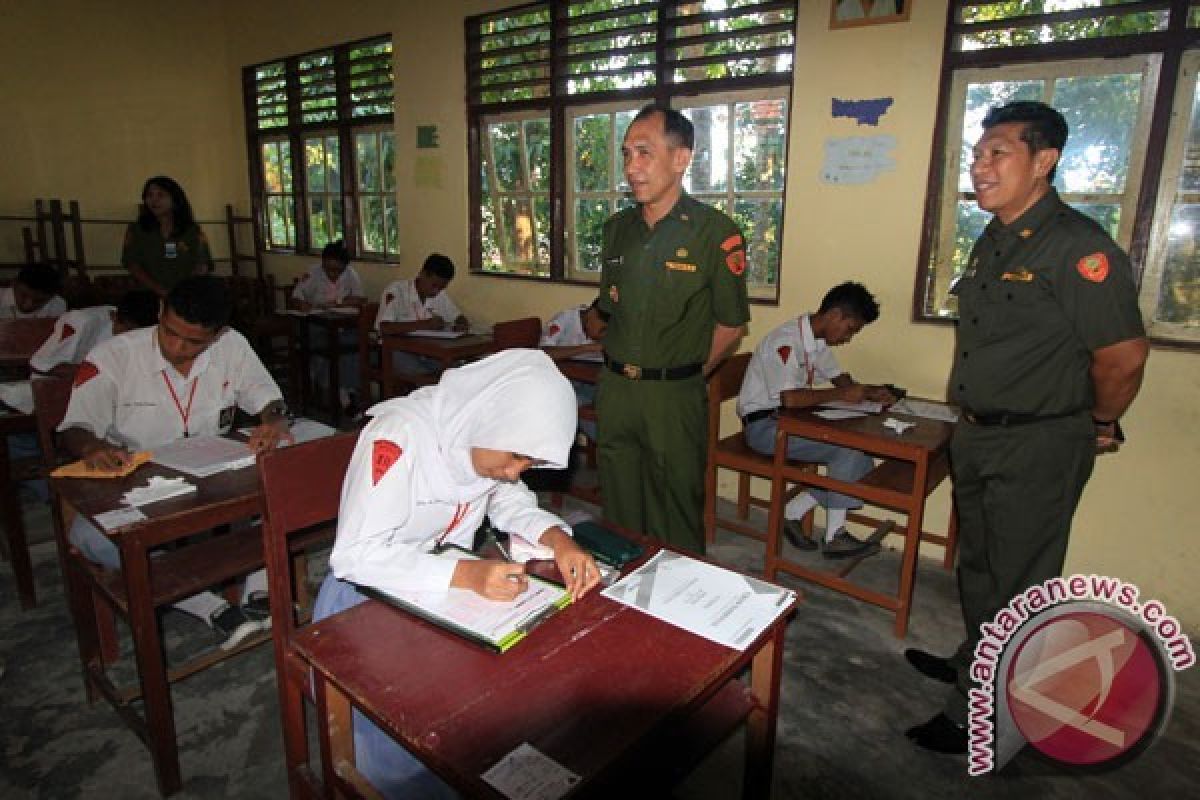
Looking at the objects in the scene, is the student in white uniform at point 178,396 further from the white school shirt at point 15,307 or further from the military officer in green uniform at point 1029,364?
the white school shirt at point 15,307

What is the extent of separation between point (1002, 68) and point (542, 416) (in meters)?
2.54

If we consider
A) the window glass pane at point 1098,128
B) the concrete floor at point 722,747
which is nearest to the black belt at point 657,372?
the concrete floor at point 722,747

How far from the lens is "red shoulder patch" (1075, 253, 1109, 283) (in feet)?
5.39

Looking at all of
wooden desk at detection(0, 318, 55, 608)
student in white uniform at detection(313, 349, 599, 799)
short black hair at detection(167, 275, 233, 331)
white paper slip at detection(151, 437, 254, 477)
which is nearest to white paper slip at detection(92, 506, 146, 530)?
white paper slip at detection(151, 437, 254, 477)

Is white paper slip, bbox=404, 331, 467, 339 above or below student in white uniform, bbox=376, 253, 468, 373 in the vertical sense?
below

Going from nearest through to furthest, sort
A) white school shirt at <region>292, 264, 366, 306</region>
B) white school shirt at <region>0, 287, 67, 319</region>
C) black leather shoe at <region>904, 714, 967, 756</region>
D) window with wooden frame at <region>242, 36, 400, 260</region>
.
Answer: black leather shoe at <region>904, 714, 967, 756</region>
white school shirt at <region>0, 287, 67, 319</region>
window with wooden frame at <region>242, 36, 400, 260</region>
white school shirt at <region>292, 264, 366, 306</region>

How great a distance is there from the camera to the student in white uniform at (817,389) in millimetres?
2822

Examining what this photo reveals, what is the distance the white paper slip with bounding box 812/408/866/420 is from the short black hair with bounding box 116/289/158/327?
2.61 meters

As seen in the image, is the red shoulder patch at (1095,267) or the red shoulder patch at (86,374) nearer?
the red shoulder patch at (1095,267)

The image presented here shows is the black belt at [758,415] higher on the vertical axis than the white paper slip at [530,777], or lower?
lower

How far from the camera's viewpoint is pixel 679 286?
221 centimetres

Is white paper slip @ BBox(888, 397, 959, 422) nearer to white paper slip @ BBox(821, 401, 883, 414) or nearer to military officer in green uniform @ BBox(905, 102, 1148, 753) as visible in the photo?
white paper slip @ BBox(821, 401, 883, 414)

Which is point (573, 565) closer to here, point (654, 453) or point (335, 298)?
point (654, 453)

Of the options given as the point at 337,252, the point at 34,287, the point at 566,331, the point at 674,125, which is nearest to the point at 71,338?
the point at 34,287
